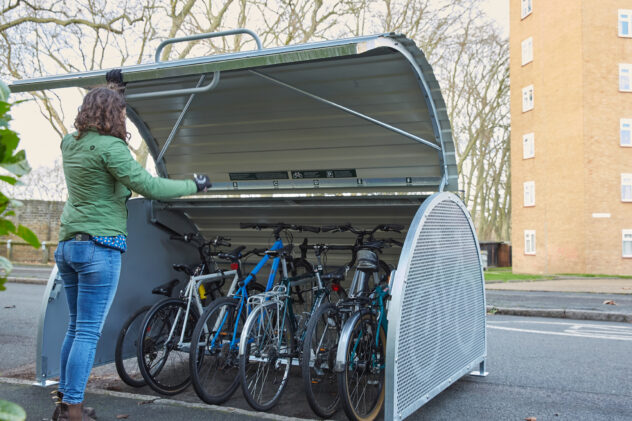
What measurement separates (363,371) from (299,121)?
2231 millimetres

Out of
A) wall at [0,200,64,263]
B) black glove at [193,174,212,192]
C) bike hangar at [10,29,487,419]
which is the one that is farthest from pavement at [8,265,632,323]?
wall at [0,200,64,263]

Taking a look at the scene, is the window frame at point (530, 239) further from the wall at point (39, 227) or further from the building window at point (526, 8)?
the wall at point (39, 227)

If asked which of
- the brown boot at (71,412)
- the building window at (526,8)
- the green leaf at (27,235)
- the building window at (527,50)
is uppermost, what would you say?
the building window at (526,8)

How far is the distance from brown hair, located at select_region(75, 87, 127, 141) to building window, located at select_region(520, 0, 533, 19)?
3223 cm

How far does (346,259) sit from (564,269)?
26093 mm

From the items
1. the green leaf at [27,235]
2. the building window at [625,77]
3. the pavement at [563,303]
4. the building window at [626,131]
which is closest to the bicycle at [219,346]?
the green leaf at [27,235]

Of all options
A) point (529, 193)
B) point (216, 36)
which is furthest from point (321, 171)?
point (529, 193)

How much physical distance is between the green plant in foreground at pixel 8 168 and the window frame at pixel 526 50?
33.4m

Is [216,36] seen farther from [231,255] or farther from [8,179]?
[8,179]

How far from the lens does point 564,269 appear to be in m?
29.4

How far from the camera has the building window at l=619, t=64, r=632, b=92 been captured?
2856cm

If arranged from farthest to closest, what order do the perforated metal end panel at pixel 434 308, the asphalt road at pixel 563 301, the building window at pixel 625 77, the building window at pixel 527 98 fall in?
1. the building window at pixel 527 98
2. the building window at pixel 625 77
3. the asphalt road at pixel 563 301
4. the perforated metal end panel at pixel 434 308

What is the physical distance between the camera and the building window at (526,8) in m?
32.1

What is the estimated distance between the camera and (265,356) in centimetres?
462
